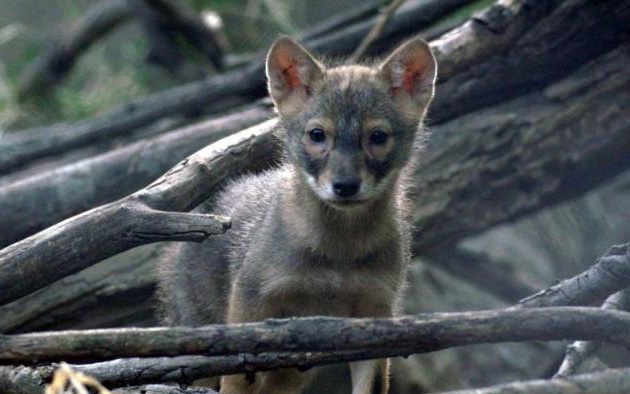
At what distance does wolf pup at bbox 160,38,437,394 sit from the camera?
5094 mm

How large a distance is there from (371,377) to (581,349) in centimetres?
106

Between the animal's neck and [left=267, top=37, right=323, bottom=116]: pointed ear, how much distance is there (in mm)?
407

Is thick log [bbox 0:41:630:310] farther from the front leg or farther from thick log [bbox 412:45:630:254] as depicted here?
the front leg

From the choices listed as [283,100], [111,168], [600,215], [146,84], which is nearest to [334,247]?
[283,100]

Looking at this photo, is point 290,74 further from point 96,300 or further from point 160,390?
point 160,390

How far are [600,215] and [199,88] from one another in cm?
306

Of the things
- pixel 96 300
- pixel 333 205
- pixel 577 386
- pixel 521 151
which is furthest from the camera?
pixel 521 151

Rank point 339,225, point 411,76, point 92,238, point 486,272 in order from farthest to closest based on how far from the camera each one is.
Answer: point 486,272, point 411,76, point 339,225, point 92,238

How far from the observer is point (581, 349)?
4652 millimetres

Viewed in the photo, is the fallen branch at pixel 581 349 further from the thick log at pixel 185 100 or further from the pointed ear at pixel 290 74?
the thick log at pixel 185 100

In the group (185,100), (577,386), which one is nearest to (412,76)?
(577,386)

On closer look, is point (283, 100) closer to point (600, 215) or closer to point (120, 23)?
point (600, 215)

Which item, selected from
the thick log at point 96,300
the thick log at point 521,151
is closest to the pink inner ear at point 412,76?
the thick log at point 521,151

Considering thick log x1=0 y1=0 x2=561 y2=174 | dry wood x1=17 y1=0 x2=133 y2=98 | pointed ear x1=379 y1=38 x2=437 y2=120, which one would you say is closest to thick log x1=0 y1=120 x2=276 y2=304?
pointed ear x1=379 y1=38 x2=437 y2=120
